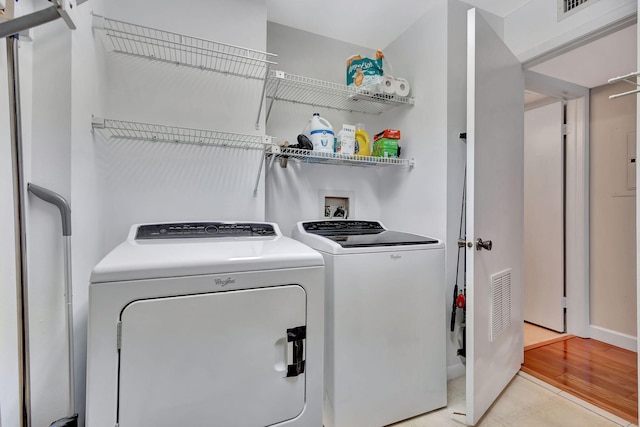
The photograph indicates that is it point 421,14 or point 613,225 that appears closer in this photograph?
point 421,14

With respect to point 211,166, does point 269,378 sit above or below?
below

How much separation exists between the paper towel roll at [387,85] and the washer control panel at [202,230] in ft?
4.25

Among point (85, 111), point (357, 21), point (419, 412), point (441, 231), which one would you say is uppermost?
point (357, 21)

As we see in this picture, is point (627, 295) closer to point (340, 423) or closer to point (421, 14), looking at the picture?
point (340, 423)

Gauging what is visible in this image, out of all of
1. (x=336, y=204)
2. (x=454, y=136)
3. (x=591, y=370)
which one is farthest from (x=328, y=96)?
(x=591, y=370)

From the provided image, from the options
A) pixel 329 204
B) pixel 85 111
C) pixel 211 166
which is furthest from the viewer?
pixel 329 204

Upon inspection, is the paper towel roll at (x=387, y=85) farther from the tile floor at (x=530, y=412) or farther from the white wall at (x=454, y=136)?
the tile floor at (x=530, y=412)

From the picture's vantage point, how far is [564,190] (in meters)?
2.74

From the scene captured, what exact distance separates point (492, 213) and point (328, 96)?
1436 mm

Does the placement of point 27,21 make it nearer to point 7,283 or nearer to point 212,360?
point 7,283

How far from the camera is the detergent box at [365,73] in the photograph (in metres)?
2.03

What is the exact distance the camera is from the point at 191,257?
41.8 inches

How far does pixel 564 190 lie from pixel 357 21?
2.44 metres

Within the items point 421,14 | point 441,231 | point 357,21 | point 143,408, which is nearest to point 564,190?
point 441,231
